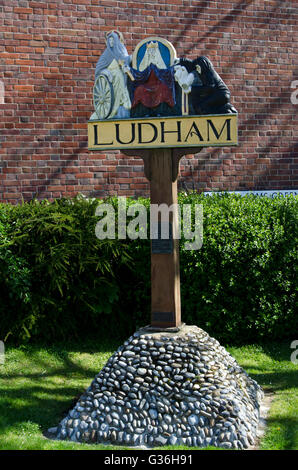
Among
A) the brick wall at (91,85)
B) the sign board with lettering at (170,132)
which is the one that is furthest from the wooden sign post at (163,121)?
the brick wall at (91,85)

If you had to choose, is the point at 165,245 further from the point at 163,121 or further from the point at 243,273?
the point at 243,273

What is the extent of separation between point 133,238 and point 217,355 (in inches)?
72.0

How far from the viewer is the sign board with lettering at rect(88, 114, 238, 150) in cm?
433

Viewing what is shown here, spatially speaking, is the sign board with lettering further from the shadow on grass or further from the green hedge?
the shadow on grass

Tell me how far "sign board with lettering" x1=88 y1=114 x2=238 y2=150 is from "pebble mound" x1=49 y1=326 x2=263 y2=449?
150 centimetres

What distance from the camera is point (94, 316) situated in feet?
18.6

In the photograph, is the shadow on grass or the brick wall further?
the brick wall

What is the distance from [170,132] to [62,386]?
2.32 metres

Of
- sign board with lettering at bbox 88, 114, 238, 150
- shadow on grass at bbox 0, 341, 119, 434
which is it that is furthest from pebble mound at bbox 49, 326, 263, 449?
sign board with lettering at bbox 88, 114, 238, 150

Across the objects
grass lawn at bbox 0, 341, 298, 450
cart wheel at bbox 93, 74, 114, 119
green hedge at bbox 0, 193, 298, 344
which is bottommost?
grass lawn at bbox 0, 341, 298, 450

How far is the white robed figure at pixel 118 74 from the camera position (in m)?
4.48

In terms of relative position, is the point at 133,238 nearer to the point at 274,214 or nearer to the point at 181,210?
the point at 181,210

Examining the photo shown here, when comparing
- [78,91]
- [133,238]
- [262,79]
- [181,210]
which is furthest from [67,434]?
[262,79]

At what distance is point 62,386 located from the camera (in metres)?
4.75
